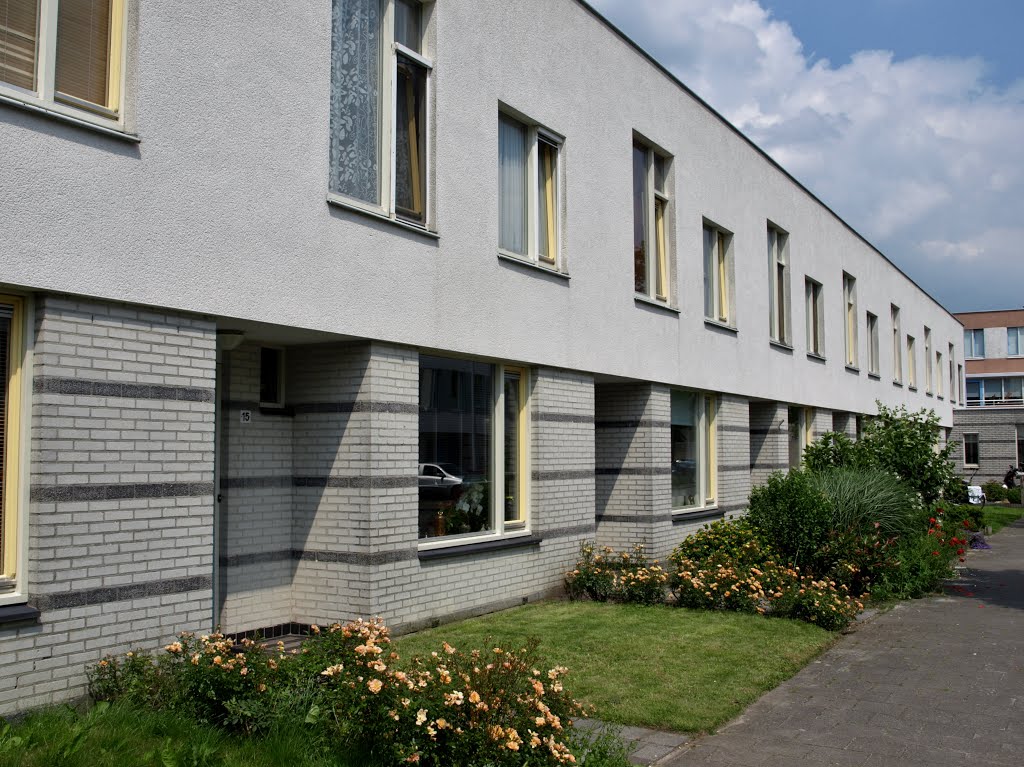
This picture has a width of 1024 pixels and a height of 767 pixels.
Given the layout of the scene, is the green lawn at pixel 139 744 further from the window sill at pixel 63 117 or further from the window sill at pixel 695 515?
the window sill at pixel 695 515

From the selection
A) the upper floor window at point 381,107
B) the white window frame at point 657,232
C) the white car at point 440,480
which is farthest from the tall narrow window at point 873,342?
the upper floor window at point 381,107

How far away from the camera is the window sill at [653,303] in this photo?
43.3ft

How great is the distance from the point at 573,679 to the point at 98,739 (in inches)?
145

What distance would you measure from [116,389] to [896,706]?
5.96 meters

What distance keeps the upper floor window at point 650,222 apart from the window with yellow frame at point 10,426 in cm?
878

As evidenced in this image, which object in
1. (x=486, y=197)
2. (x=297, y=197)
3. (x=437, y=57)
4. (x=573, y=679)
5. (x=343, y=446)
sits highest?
(x=437, y=57)

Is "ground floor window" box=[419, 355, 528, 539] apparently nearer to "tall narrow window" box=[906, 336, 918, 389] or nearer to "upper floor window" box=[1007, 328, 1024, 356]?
"tall narrow window" box=[906, 336, 918, 389]

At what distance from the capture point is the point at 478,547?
9.84m

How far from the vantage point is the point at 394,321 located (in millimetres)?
8680

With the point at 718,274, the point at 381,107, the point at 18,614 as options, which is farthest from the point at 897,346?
the point at 18,614

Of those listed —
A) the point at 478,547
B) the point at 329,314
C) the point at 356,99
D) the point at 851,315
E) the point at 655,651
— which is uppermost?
the point at 851,315

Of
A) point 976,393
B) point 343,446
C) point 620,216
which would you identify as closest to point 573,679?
point 343,446

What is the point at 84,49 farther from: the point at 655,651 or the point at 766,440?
the point at 766,440

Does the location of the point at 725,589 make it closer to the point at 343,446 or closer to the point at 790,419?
the point at 343,446
